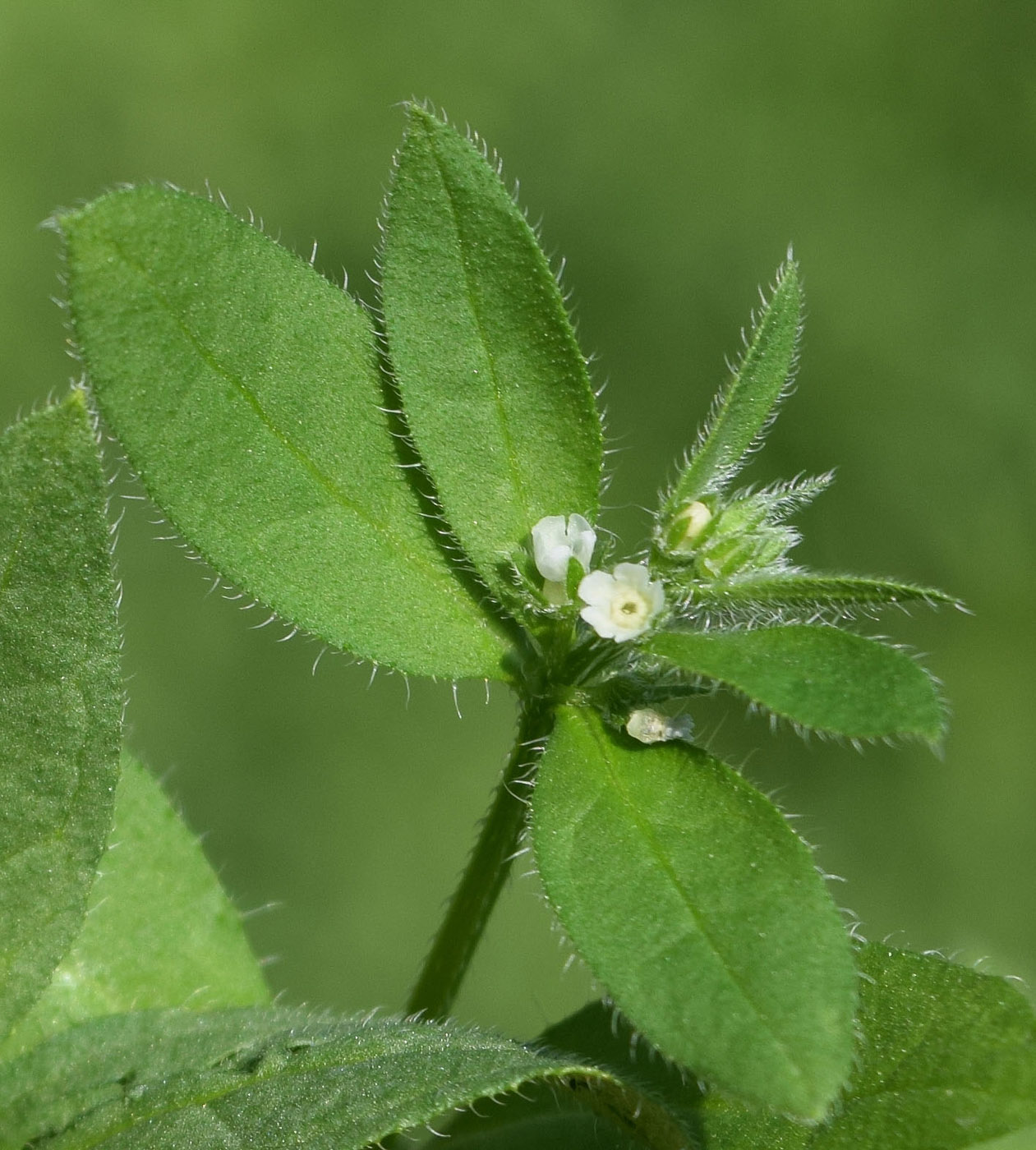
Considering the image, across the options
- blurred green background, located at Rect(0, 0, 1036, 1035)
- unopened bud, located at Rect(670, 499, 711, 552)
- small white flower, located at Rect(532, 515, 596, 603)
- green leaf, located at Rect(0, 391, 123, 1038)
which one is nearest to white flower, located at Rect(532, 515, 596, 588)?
small white flower, located at Rect(532, 515, 596, 603)

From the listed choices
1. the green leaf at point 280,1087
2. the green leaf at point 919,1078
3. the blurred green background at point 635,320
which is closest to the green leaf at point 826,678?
the green leaf at point 919,1078

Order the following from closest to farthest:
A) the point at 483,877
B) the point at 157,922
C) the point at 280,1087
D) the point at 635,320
→ the point at 280,1087 → the point at 483,877 → the point at 157,922 → the point at 635,320

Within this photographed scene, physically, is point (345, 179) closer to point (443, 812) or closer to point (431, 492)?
point (443, 812)

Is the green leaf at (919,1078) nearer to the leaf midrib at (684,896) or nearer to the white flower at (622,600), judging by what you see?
the leaf midrib at (684,896)

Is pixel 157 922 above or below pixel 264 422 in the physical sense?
below

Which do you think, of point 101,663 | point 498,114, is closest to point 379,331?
point 101,663

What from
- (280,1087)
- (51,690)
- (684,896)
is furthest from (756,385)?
(280,1087)

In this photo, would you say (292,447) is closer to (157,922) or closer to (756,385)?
(756,385)
